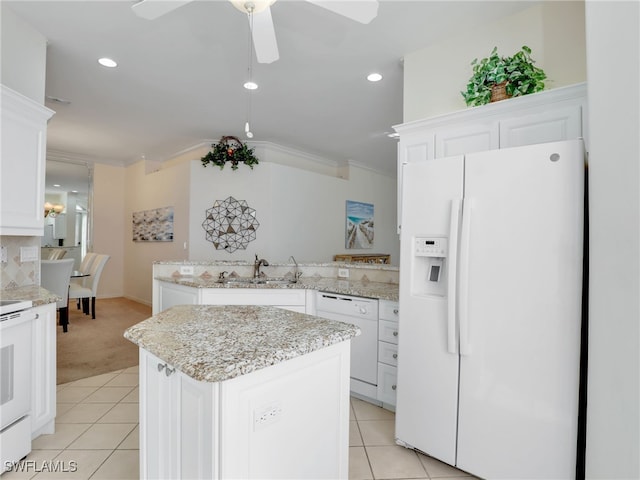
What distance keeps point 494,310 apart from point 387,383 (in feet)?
3.82

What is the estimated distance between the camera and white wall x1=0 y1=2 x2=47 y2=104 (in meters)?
2.23

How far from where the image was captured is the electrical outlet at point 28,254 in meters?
2.38

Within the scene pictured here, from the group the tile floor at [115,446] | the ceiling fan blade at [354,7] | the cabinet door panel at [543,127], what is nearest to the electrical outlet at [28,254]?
the tile floor at [115,446]

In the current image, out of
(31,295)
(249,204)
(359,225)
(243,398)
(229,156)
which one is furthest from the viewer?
(359,225)

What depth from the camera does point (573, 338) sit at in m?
1.49

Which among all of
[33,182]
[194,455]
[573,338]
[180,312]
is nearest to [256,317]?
[180,312]

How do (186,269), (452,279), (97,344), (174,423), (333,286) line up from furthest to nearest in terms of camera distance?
(97,344)
(186,269)
(333,286)
(452,279)
(174,423)

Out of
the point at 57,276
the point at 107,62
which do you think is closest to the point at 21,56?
the point at 107,62

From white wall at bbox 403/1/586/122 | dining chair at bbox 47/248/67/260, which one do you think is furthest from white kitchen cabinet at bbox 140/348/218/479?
dining chair at bbox 47/248/67/260

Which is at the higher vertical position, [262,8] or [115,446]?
[262,8]

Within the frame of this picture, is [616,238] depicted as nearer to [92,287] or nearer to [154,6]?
[154,6]

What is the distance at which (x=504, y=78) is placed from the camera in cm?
213

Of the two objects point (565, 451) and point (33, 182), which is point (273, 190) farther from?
point (565, 451)

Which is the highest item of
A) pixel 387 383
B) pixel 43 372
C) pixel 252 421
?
pixel 252 421
